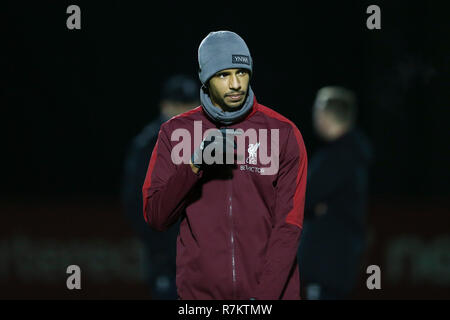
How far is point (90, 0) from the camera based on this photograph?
8.62 metres

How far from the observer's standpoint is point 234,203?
10.2 feet

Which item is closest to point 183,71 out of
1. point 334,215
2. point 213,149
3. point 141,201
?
point 141,201

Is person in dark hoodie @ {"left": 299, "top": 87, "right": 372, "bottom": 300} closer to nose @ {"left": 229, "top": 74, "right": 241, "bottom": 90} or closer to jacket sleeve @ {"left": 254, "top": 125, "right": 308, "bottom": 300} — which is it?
jacket sleeve @ {"left": 254, "top": 125, "right": 308, "bottom": 300}

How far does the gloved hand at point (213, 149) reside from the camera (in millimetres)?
2895

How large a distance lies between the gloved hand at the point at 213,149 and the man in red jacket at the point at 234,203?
10cm

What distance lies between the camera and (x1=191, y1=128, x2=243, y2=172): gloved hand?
289cm

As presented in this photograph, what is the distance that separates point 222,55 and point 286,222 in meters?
0.77

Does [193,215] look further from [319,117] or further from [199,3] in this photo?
[199,3]

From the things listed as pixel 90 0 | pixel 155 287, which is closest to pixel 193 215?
pixel 155 287

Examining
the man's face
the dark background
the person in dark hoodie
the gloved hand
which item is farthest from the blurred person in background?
the dark background

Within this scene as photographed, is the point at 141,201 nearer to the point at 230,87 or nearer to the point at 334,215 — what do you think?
the point at 334,215

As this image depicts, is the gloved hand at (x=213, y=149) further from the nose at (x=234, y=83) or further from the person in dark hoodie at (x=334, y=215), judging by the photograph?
the person in dark hoodie at (x=334, y=215)

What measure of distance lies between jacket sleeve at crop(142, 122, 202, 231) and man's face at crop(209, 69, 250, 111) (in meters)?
0.29
